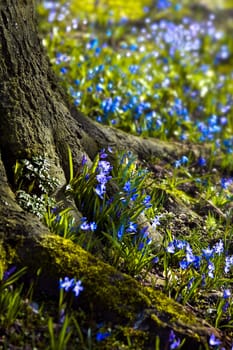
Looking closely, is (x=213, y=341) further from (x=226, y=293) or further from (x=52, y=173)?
(x=52, y=173)

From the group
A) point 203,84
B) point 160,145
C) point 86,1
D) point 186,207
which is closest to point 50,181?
point 186,207

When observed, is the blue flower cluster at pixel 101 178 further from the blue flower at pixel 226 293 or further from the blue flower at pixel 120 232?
the blue flower at pixel 226 293

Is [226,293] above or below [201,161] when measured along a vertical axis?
below

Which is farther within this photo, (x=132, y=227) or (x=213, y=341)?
(x=132, y=227)

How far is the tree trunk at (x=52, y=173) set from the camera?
323cm

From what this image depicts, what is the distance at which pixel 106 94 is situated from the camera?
6.06 m

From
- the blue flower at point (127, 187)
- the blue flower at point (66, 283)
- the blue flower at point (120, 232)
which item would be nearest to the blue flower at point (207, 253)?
the blue flower at point (120, 232)

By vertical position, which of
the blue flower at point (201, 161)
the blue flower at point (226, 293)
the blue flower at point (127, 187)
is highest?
the blue flower at point (201, 161)

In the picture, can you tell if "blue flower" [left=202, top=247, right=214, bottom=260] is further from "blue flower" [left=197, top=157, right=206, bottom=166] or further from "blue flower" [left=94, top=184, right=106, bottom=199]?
"blue flower" [left=197, top=157, right=206, bottom=166]

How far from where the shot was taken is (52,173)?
3.77 m

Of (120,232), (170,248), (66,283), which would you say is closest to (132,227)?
(120,232)

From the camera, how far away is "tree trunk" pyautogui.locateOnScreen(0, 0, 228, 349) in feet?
10.6

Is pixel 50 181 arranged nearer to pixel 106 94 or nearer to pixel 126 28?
pixel 106 94

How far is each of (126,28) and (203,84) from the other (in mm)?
1898
